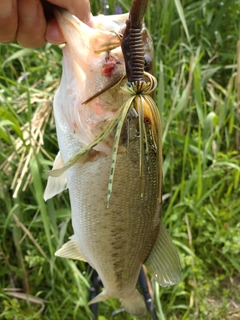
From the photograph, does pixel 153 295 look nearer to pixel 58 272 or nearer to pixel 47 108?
pixel 58 272

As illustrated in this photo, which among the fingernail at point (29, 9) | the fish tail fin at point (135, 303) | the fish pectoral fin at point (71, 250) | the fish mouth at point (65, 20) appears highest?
the fingernail at point (29, 9)

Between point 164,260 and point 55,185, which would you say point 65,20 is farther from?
point 164,260

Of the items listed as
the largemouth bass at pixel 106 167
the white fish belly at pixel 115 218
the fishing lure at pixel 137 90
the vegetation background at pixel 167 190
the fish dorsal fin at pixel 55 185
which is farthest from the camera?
the vegetation background at pixel 167 190

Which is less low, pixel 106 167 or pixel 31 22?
pixel 31 22

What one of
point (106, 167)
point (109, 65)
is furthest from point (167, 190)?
point (109, 65)

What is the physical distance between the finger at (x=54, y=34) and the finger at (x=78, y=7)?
Result: 6 centimetres

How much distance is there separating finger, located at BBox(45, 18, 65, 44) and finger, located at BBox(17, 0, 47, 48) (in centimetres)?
2

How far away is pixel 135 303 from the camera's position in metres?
1.56

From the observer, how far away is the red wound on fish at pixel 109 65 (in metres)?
0.99

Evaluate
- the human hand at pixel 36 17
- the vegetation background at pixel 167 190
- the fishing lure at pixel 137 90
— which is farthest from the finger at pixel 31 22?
the vegetation background at pixel 167 190

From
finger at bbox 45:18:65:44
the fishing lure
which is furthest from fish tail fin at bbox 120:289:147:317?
finger at bbox 45:18:65:44

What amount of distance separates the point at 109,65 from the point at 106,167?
28 centimetres

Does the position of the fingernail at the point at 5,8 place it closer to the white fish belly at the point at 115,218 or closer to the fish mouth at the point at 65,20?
the fish mouth at the point at 65,20

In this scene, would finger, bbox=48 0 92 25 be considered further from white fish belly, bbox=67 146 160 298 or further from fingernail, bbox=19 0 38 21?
white fish belly, bbox=67 146 160 298
